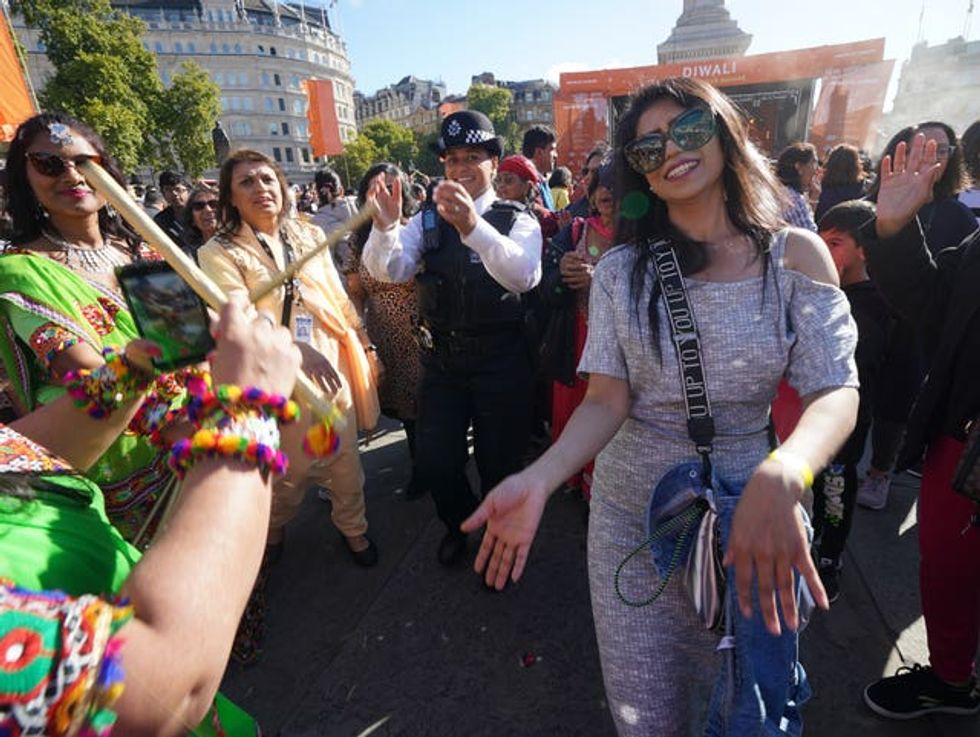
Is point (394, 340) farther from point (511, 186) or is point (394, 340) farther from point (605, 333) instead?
point (605, 333)

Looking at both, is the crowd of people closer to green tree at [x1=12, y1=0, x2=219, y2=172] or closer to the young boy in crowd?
the young boy in crowd

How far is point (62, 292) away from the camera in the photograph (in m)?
1.88

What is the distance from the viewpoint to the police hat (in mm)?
2758

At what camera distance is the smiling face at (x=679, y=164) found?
152 centimetres

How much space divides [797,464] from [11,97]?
484cm

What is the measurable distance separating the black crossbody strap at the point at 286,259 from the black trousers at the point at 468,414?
Result: 754mm

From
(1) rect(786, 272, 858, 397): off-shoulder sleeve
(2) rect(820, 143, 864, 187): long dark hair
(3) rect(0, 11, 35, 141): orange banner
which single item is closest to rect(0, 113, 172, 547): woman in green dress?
(3) rect(0, 11, 35, 141): orange banner

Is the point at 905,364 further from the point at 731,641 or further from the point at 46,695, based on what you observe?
the point at 46,695

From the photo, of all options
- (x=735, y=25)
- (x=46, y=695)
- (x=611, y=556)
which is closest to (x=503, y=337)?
(x=611, y=556)

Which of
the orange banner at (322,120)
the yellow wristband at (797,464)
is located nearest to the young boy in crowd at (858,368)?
the yellow wristband at (797,464)

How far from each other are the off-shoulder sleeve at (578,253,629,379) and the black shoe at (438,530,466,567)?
191 centimetres

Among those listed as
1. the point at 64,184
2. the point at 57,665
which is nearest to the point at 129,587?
the point at 57,665

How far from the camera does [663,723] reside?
4.74ft

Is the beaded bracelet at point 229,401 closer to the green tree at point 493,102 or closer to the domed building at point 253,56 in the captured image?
the domed building at point 253,56
